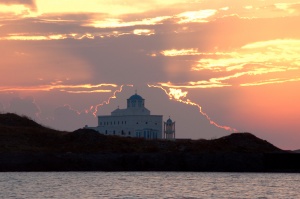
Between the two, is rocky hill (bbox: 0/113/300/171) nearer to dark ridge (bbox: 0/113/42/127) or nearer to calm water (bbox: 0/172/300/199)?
dark ridge (bbox: 0/113/42/127)

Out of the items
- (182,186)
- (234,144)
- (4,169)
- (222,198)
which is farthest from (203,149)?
(222,198)

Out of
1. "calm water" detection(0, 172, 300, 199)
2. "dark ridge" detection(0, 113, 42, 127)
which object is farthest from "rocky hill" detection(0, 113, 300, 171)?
"calm water" detection(0, 172, 300, 199)

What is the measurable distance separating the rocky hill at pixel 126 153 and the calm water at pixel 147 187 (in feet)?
79.2

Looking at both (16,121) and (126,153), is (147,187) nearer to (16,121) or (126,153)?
(126,153)

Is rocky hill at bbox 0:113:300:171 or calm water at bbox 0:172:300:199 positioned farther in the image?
rocky hill at bbox 0:113:300:171

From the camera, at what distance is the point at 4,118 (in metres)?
162

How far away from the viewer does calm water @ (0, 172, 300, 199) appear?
265 ft

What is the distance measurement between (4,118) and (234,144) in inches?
1887

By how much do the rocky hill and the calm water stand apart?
2415cm

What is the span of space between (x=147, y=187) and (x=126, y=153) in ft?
155

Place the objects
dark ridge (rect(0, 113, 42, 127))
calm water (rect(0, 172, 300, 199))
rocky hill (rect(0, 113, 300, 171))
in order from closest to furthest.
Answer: calm water (rect(0, 172, 300, 199)) < rocky hill (rect(0, 113, 300, 171)) < dark ridge (rect(0, 113, 42, 127))

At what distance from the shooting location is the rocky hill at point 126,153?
132250 mm

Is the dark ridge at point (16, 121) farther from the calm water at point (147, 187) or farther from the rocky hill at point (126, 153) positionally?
the calm water at point (147, 187)

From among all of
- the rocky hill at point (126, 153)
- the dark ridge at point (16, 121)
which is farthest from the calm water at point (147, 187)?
the dark ridge at point (16, 121)
